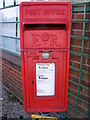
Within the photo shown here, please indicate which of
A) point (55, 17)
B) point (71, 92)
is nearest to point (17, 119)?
point (71, 92)

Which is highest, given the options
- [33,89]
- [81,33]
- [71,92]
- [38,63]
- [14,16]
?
[14,16]

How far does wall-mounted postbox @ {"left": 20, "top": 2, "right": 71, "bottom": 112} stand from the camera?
6.39 ft

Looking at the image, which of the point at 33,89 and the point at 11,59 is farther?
the point at 11,59

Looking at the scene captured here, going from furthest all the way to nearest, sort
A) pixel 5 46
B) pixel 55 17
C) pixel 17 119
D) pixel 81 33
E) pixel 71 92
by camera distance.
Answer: pixel 5 46 → pixel 17 119 → pixel 71 92 → pixel 81 33 → pixel 55 17

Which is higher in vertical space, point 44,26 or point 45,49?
point 44,26

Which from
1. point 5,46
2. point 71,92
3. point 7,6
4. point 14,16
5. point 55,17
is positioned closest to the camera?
point 55,17

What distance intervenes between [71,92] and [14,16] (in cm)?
230

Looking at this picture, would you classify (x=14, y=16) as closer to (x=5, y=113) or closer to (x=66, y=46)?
(x=5, y=113)

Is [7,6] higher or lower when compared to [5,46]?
higher

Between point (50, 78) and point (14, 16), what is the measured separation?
8.22 ft

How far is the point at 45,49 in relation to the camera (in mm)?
1990

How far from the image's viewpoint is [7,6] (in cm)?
445

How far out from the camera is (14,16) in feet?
13.6

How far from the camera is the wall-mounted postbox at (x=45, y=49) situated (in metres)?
1.95
